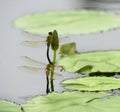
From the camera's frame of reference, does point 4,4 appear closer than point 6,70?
No

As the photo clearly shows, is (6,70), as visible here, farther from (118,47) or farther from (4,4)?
(4,4)

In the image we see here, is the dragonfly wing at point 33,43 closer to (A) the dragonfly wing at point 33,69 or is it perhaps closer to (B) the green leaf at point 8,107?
(A) the dragonfly wing at point 33,69

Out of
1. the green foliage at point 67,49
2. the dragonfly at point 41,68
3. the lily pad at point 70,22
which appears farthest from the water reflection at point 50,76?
the lily pad at point 70,22

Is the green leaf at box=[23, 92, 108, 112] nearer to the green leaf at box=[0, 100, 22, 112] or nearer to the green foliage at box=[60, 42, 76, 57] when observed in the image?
the green leaf at box=[0, 100, 22, 112]

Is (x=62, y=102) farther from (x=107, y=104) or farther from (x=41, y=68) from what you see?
(x=41, y=68)

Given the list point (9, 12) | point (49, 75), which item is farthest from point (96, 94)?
point (9, 12)

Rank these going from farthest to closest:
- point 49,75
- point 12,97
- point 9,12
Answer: point 9,12 < point 49,75 < point 12,97
